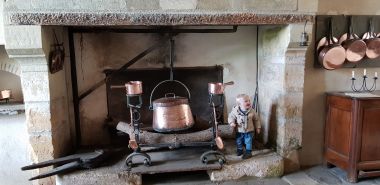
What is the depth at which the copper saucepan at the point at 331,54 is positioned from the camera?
2.39 metres

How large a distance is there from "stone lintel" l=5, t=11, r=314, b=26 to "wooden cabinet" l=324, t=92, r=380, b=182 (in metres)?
0.74

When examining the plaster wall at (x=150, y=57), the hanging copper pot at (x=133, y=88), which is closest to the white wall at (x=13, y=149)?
the plaster wall at (x=150, y=57)

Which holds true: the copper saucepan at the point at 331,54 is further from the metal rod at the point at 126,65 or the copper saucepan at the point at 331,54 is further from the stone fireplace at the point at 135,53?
the metal rod at the point at 126,65

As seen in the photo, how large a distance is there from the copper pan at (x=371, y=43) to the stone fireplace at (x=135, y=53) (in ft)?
2.60

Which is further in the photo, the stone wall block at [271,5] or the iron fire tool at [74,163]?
the stone wall block at [271,5]

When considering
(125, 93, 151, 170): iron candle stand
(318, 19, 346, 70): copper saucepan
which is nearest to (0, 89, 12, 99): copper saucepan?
(125, 93, 151, 170): iron candle stand

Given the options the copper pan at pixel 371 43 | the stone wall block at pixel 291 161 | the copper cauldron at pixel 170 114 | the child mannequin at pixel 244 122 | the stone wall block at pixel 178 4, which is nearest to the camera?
the stone wall block at pixel 178 4

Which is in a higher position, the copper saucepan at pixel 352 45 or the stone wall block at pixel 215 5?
the stone wall block at pixel 215 5

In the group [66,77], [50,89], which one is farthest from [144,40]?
[50,89]

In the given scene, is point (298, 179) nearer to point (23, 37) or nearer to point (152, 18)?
point (152, 18)

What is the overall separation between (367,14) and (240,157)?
1729mm

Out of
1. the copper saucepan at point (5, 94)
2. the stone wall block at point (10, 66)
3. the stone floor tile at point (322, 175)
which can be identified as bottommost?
the stone floor tile at point (322, 175)

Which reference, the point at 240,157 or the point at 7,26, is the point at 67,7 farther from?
the point at 240,157

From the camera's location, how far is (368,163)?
2.16 m
